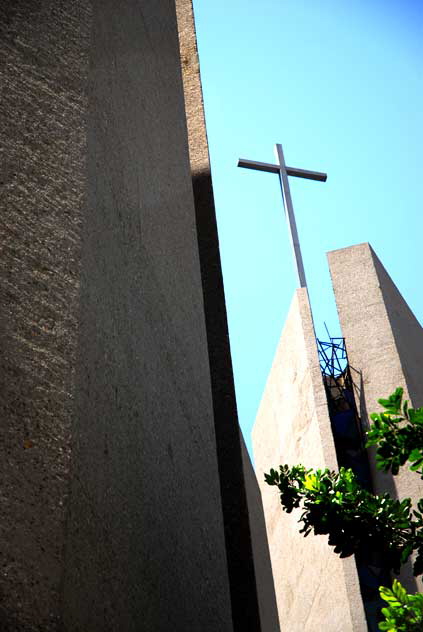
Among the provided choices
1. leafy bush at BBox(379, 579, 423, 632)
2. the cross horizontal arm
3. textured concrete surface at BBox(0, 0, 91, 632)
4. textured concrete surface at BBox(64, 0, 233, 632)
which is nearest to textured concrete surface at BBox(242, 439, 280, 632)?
leafy bush at BBox(379, 579, 423, 632)

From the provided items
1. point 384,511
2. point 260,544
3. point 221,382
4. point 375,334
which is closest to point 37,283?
point 221,382

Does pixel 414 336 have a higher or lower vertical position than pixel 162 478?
higher

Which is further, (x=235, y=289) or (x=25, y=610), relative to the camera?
(x=235, y=289)

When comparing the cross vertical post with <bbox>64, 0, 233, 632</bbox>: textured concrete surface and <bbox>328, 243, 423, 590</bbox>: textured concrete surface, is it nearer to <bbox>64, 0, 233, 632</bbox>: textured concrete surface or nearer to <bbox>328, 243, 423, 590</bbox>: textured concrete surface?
<bbox>328, 243, 423, 590</bbox>: textured concrete surface

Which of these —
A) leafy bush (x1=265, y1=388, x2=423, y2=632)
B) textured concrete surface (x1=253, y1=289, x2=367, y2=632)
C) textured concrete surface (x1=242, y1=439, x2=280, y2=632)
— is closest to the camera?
leafy bush (x1=265, y1=388, x2=423, y2=632)

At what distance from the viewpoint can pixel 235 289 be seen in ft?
105

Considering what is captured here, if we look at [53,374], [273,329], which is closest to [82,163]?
[53,374]

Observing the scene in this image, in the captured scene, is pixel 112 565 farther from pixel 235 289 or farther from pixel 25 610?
pixel 235 289

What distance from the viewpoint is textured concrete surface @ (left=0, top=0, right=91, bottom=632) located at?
1368mm

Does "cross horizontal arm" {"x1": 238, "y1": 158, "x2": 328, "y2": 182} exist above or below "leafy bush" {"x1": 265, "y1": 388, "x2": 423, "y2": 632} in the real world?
above

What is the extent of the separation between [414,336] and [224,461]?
23.9 ft

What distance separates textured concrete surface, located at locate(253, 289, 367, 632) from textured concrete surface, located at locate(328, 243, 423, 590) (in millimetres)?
469

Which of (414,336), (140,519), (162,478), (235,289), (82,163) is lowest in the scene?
(140,519)

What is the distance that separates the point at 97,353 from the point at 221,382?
205cm
